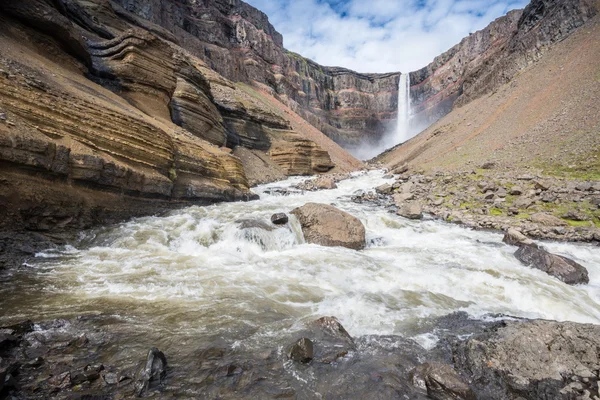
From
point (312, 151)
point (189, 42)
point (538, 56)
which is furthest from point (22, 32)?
point (538, 56)

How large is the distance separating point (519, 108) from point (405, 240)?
34.4 m

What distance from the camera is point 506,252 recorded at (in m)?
9.38

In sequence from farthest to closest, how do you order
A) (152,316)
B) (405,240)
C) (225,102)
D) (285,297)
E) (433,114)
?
(433,114)
(225,102)
(405,240)
(285,297)
(152,316)

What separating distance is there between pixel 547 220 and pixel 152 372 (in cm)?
1460

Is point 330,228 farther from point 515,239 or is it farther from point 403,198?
point 403,198

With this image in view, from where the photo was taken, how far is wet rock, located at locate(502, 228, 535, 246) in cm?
953

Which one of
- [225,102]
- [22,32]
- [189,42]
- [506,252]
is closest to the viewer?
[506,252]

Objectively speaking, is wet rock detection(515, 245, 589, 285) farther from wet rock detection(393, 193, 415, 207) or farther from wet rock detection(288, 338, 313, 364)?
wet rock detection(393, 193, 415, 207)

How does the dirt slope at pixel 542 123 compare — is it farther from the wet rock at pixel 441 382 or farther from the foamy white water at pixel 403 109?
the foamy white water at pixel 403 109

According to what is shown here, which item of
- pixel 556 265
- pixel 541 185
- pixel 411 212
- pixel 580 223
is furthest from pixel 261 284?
pixel 541 185

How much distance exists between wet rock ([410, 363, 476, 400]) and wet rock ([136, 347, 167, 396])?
3.15 m

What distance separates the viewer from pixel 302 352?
3783 millimetres

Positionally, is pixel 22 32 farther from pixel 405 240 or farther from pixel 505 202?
Result: pixel 505 202

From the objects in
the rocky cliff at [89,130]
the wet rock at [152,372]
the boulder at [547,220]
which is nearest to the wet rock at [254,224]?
the rocky cliff at [89,130]
